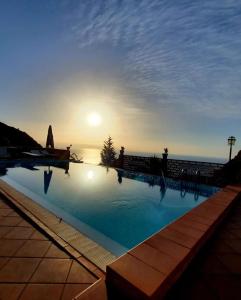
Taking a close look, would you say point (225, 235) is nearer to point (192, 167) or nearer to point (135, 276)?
point (135, 276)

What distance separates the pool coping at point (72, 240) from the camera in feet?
7.64

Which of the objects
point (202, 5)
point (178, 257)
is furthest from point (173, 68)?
point (178, 257)

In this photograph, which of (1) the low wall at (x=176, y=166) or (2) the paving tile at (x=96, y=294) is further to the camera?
(1) the low wall at (x=176, y=166)

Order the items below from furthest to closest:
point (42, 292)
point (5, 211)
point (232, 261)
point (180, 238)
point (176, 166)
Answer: point (176, 166) < point (5, 211) < point (180, 238) < point (232, 261) < point (42, 292)

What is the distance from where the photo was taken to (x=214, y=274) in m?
1.96

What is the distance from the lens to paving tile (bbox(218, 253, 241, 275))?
206cm

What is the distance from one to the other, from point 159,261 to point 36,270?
135 cm

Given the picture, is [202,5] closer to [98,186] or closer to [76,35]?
[76,35]

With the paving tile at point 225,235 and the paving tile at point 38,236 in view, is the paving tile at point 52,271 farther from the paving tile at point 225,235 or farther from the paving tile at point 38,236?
the paving tile at point 225,235

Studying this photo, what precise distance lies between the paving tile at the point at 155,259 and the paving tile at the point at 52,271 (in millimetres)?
795

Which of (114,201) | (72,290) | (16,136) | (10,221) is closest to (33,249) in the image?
(72,290)

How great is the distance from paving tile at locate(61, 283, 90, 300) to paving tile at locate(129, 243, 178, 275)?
58 cm

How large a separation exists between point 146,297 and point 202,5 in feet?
20.7

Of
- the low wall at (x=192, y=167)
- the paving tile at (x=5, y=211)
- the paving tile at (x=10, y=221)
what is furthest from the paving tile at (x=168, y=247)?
the low wall at (x=192, y=167)
